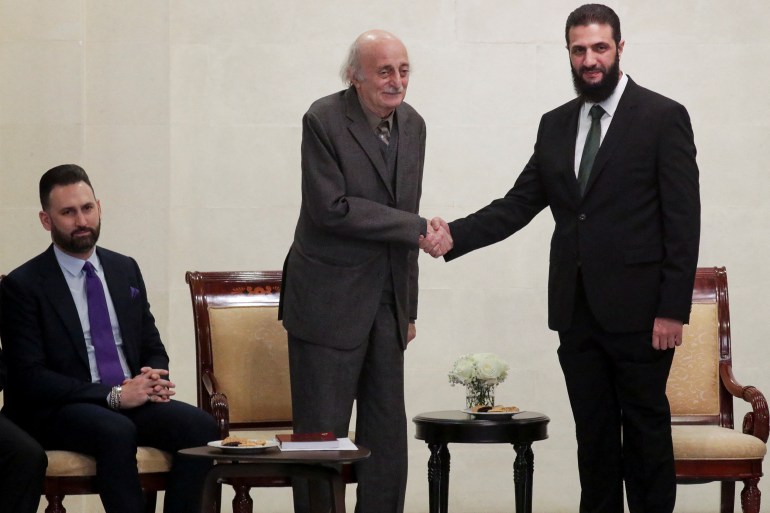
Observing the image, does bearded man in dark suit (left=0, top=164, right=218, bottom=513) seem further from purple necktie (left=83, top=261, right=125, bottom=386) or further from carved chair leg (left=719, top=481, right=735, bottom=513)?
carved chair leg (left=719, top=481, right=735, bottom=513)

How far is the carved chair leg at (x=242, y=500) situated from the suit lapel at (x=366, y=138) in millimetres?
1095

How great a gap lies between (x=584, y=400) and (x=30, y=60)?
2.91m

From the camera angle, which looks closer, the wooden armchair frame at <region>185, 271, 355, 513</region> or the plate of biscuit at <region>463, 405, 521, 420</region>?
the plate of biscuit at <region>463, 405, 521, 420</region>

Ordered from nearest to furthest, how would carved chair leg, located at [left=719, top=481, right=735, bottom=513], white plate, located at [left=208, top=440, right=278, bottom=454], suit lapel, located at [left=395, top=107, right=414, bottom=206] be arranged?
white plate, located at [left=208, top=440, right=278, bottom=454] < suit lapel, located at [left=395, top=107, right=414, bottom=206] < carved chair leg, located at [left=719, top=481, right=735, bottom=513]

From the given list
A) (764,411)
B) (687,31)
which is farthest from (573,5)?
(764,411)

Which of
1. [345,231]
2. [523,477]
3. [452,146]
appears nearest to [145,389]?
[345,231]

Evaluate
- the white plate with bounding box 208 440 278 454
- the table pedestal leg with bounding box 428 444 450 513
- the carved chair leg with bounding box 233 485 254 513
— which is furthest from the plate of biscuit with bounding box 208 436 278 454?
the table pedestal leg with bounding box 428 444 450 513

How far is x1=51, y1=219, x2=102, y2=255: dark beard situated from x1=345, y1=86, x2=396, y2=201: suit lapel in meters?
0.98

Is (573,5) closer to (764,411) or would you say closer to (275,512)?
(764,411)

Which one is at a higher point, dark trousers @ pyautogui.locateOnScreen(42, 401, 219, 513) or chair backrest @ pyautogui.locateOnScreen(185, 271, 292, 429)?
chair backrest @ pyautogui.locateOnScreen(185, 271, 292, 429)

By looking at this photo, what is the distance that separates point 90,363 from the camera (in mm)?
3947

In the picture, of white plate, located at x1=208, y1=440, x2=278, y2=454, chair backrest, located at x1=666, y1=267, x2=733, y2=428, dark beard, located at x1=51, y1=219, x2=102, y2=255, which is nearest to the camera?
white plate, located at x1=208, y1=440, x2=278, y2=454

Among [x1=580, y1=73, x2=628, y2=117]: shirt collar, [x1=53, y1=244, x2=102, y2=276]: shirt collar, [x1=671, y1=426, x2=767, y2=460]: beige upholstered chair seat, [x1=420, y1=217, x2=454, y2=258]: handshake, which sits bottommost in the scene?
[x1=671, y1=426, x2=767, y2=460]: beige upholstered chair seat

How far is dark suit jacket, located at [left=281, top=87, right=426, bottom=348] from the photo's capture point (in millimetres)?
3750
